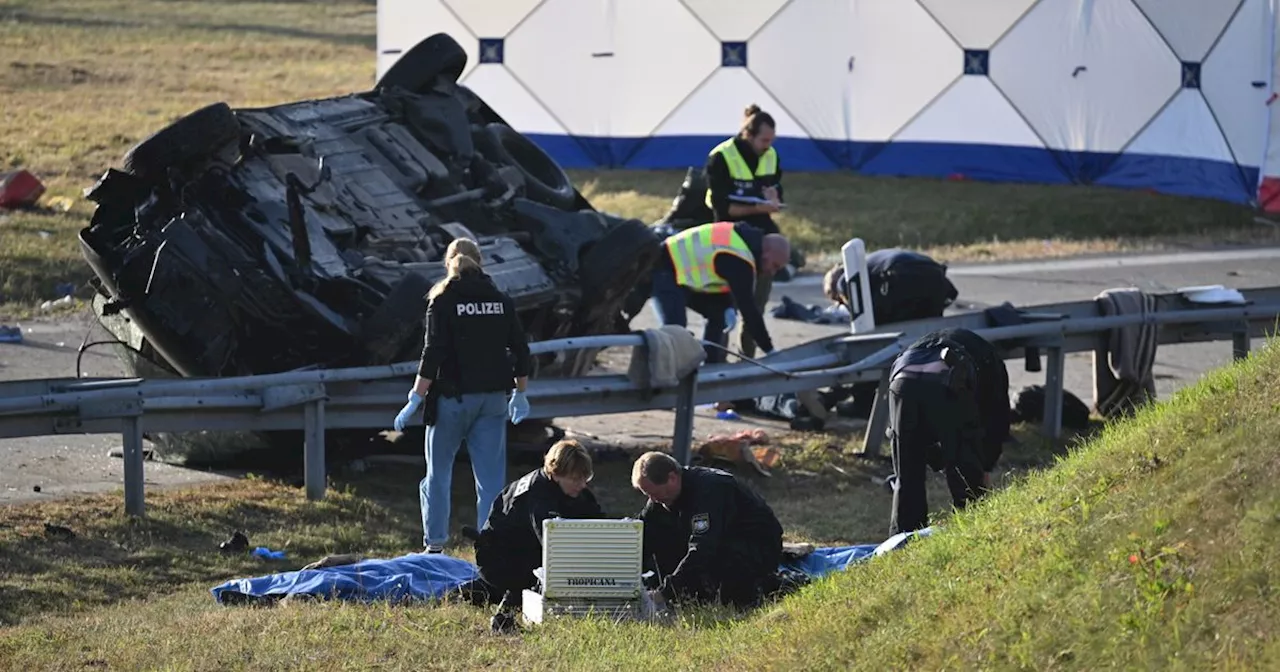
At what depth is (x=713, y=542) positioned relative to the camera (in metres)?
8.51

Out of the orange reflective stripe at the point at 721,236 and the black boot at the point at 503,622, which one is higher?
the orange reflective stripe at the point at 721,236

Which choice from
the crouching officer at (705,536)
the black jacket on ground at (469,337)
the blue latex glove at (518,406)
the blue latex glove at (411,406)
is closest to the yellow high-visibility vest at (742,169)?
the blue latex glove at (518,406)

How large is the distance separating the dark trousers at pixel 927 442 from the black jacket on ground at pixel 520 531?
173cm

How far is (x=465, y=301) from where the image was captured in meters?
9.83

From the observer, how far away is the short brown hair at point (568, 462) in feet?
28.0

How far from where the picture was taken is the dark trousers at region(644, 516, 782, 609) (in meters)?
8.46

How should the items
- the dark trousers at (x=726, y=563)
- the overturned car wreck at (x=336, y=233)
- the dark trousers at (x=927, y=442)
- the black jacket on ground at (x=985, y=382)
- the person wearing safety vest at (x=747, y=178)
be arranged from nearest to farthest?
the dark trousers at (x=726, y=563) → the dark trousers at (x=927, y=442) → the black jacket on ground at (x=985, y=382) → the overturned car wreck at (x=336, y=233) → the person wearing safety vest at (x=747, y=178)

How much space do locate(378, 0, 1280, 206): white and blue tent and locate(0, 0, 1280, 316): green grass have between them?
55cm

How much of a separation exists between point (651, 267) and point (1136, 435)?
5.67 meters

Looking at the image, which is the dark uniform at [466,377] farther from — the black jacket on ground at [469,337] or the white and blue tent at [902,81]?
the white and blue tent at [902,81]

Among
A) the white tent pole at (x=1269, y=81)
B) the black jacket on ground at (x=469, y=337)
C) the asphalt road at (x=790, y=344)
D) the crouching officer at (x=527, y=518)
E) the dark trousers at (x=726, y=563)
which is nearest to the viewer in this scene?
the dark trousers at (x=726, y=563)

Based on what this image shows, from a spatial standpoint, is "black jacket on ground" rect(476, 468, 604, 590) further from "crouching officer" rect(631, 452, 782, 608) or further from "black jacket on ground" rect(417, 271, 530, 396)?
"black jacket on ground" rect(417, 271, 530, 396)

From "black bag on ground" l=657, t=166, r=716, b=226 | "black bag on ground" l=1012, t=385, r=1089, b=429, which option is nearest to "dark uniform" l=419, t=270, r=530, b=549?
"black bag on ground" l=1012, t=385, r=1089, b=429

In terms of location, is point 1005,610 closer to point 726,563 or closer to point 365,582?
point 726,563
